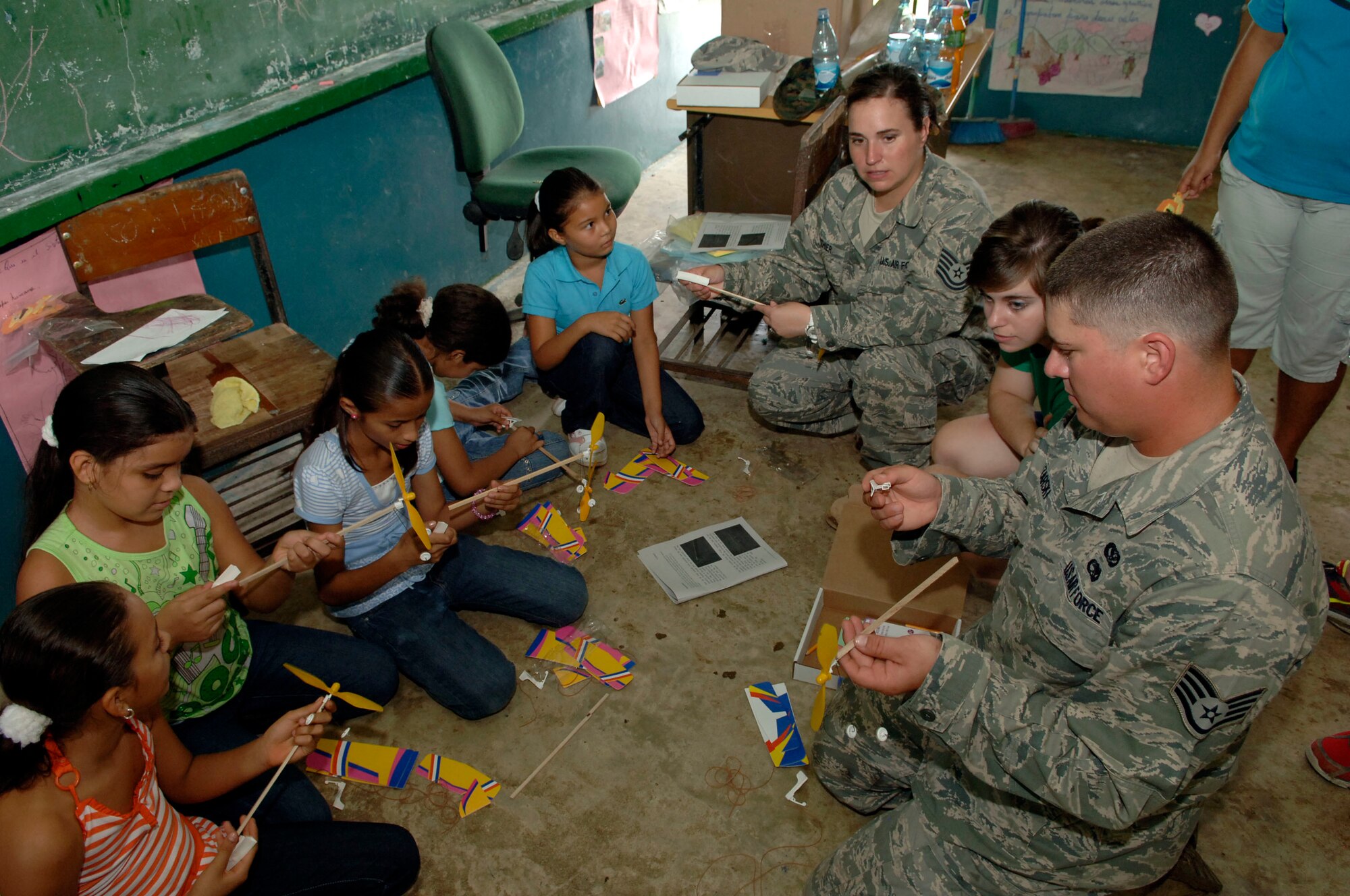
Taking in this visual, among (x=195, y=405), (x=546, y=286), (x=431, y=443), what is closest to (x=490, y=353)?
(x=546, y=286)

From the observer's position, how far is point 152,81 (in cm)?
300

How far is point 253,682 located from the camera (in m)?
2.30

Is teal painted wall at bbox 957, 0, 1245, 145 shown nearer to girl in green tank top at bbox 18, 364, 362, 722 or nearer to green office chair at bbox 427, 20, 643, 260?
green office chair at bbox 427, 20, 643, 260

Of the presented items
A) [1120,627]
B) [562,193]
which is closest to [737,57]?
[562,193]

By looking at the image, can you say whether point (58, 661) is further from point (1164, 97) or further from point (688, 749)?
point (1164, 97)

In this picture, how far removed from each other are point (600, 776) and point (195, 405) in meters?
1.68

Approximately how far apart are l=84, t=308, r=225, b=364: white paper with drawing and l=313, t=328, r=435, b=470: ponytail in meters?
0.77

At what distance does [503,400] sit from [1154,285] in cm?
284

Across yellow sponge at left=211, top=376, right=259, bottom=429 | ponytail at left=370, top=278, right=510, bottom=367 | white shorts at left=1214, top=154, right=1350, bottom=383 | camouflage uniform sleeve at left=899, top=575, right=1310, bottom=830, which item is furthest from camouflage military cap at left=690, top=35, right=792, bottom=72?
camouflage uniform sleeve at left=899, top=575, right=1310, bottom=830

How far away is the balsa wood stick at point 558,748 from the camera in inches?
91.7

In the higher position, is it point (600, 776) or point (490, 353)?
point (490, 353)

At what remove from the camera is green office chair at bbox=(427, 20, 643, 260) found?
13.1 ft

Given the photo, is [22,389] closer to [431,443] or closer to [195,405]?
[195,405]

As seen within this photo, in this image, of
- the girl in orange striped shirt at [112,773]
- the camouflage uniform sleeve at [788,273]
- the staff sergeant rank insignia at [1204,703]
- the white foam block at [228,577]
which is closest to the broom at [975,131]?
the camouflage uniform sleeve at [788,273]
